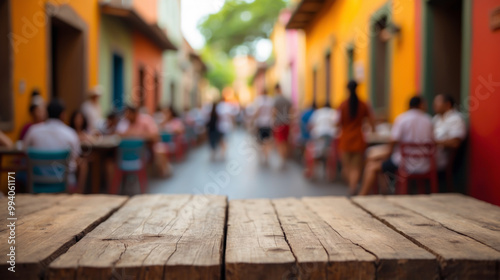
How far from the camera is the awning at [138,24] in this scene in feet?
40.7

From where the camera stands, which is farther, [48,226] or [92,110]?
[92,110]

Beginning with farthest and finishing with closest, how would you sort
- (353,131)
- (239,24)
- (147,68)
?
(239,24) < (147,68) < (353,131)

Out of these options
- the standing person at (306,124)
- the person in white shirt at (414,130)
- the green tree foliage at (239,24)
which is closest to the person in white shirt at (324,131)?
the standing person at (306,124)

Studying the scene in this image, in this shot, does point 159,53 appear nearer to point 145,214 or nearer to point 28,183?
point 28,183

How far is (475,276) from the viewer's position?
5.93 ft

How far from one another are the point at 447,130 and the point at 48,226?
4.98 m

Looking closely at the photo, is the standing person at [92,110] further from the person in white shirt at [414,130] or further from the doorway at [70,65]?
the person in white shirt at [414,130]

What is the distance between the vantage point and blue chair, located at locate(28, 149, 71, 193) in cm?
533

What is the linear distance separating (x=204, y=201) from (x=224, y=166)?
30.7 ft

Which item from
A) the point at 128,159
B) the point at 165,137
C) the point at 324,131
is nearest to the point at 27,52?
the point at 128,159

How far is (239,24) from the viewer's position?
35.6 m

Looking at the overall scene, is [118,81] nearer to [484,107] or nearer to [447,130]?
[447,130]

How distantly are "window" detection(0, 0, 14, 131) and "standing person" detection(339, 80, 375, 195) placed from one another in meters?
4.79

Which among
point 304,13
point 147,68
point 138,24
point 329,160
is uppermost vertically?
point 304,13
